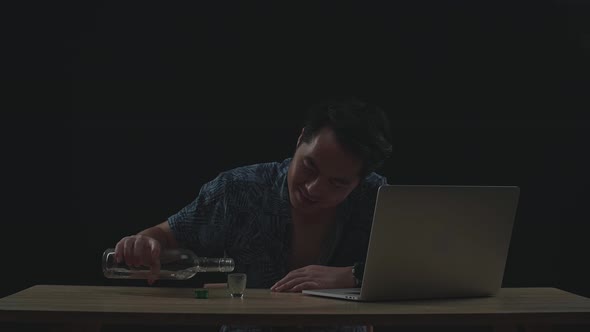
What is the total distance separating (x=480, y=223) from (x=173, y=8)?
1681 millimetres

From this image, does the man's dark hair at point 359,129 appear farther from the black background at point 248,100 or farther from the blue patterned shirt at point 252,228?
the black background at point 248,100

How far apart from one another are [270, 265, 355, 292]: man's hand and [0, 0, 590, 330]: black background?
47.7 inches

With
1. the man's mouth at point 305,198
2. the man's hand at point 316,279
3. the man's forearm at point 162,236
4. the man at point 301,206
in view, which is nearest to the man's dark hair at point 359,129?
the man at point 301,206

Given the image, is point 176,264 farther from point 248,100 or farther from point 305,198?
point 248,100

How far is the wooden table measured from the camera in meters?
1.43

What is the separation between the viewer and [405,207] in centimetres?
156

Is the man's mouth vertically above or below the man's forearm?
above

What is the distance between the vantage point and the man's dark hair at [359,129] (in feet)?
6.42

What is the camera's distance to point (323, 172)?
76.1 inches

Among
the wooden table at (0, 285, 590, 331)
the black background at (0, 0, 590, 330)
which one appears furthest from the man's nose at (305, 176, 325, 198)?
the black background at (0, 0, 590, 330)

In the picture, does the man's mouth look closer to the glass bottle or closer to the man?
the man

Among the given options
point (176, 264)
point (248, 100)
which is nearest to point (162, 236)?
point (176, 264)

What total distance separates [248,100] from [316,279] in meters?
1.34

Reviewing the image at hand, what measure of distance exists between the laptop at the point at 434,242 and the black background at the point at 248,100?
4.32ft
